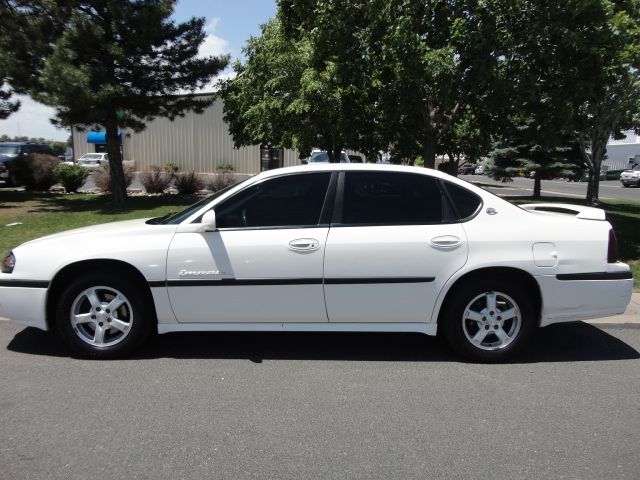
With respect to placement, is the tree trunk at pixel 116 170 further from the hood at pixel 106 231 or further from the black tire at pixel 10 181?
the hood at pixel 106 231

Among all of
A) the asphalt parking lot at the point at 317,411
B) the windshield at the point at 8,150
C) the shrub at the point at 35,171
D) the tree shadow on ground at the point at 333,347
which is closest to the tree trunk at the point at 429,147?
the tree shadow on ground at the point at 333,347

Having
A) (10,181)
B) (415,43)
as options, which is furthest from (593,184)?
(10,181)

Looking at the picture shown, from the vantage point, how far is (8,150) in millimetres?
22625

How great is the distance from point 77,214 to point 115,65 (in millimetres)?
4774

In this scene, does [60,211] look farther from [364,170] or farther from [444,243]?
[444,243]

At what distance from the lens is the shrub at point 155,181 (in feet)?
62.5

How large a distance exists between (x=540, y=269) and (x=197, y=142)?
1517 inches

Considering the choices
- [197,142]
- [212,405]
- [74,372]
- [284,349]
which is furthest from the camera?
[197,142]

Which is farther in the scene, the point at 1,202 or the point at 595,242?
the point at 1,202

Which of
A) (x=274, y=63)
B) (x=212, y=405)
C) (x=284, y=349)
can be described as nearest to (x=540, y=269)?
(x=284, y=349)

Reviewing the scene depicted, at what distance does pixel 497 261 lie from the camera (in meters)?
4.22

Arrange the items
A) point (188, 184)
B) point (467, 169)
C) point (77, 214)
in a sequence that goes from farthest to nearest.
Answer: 1. point (467, 169)
2. point (188, 184)
3. point (77, 214)

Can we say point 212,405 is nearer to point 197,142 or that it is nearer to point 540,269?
point 540,269

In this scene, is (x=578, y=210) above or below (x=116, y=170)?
below
